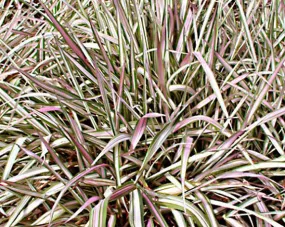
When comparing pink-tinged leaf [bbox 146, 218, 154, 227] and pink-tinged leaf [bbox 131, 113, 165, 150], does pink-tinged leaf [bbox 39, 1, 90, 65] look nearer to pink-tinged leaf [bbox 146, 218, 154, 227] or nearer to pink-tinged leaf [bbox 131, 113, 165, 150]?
pink-tinged leaf [bbox 131, 113, 165, 150]

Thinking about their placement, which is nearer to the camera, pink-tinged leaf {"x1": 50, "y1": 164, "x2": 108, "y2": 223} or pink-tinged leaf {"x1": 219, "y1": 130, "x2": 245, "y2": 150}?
pink-tinged leaf {"x1": 50, "y1": 164, "x2": 108, "y2": 223}

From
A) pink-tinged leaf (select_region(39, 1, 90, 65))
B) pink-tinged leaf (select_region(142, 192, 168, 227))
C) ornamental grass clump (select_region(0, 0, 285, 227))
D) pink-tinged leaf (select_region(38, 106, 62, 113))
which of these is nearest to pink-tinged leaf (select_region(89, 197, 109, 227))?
ornamental grass clump (select_region(0, 0, 285, 227))

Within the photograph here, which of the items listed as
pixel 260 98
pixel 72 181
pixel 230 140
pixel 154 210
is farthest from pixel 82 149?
pixel 260 98

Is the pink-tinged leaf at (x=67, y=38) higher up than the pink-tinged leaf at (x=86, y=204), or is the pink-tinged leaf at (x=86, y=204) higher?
the pink-tinged leaf at (x=67, y=38)

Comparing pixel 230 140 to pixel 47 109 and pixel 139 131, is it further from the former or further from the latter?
pixel 47 109

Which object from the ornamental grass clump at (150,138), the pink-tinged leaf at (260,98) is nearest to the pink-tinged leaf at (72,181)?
the ornamental grass clump at (150,138)

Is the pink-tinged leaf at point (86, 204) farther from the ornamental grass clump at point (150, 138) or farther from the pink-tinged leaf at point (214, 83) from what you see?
the pink-tinged leaf at point (214, 83)

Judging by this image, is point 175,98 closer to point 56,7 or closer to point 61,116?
point 61,116
